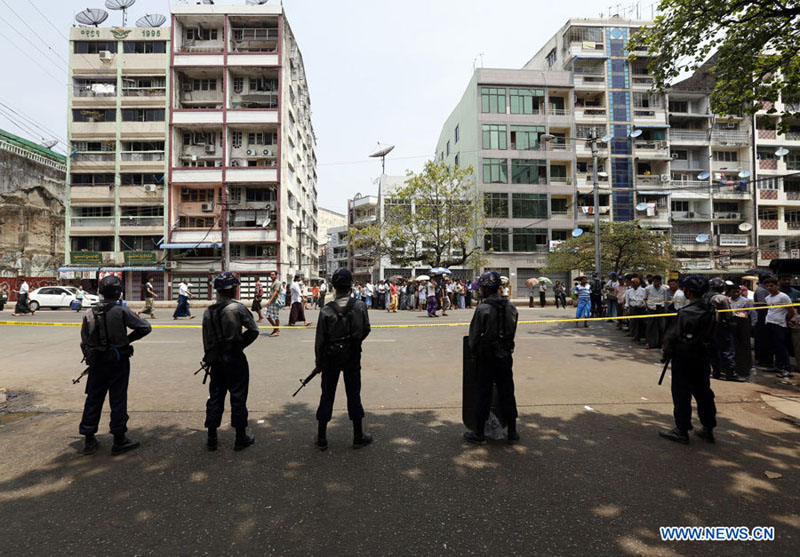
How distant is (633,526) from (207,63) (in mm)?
40987

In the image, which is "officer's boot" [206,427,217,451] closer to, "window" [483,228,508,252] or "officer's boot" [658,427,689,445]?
"officer's boot" [658,427,689,445]

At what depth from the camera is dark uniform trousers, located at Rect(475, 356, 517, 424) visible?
13.3 feet

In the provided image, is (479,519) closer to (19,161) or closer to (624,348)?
(624,348)

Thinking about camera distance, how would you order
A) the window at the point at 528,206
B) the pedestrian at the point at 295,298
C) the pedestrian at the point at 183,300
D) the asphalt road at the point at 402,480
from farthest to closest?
the window at the point at 528,206, the pedestrian at the point at 183,300, the pedestrian at the point at 295,298, the asphalt road at the point at 402,480

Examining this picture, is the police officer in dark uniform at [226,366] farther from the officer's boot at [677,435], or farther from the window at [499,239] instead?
the window at [499,239]

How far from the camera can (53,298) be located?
79.5 ft

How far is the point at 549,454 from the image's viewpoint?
12.4 feet

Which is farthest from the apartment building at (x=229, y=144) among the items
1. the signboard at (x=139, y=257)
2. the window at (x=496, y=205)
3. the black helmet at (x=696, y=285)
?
the black helmet at (x=696, y=285)

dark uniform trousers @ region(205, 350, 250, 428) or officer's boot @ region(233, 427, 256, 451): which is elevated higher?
dark uniform trousers @ region(205, 350, 250, 428)

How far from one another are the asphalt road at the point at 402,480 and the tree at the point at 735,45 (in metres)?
7.56

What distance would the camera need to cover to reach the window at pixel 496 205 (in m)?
35.2

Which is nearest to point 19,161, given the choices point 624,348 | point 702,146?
point 624,348

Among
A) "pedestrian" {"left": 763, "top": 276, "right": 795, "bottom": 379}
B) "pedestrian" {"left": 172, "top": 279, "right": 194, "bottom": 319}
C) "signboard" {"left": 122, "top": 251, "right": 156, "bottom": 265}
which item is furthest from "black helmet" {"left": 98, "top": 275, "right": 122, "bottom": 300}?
"signboard" {"left": 122, "top": 251, "right": 156, "bottom": 265}

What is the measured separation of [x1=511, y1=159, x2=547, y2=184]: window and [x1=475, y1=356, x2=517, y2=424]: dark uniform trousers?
3477cm
